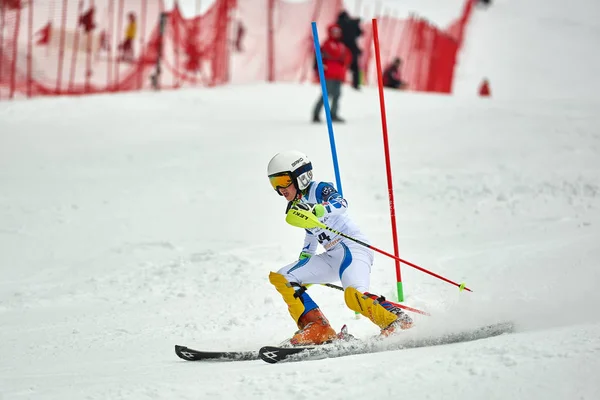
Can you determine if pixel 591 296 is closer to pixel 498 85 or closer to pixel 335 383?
pixel 335 383

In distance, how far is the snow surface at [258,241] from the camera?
4.24 meters

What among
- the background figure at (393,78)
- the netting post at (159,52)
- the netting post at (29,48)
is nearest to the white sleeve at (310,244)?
the netting post at (29,48)

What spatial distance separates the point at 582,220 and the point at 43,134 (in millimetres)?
9321

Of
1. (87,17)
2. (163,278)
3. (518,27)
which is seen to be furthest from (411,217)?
(518,27)

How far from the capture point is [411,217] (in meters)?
10.0

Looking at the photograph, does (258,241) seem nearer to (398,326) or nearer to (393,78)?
(398,326)

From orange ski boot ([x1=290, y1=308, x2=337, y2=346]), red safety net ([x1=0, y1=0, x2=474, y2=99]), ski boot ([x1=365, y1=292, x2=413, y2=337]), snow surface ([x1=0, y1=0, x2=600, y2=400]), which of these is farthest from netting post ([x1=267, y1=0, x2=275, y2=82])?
ski boot ([x1=365, y1=292, x2=413, y2=337])

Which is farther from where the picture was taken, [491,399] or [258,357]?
[258,357]

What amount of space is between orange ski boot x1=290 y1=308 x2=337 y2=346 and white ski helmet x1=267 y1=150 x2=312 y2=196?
916mm

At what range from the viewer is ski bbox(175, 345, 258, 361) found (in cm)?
528

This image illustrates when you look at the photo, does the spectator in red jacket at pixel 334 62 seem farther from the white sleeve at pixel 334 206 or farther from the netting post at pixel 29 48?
the white sleeve at pixel 334 206

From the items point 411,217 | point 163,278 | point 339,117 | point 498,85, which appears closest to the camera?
point 163,278

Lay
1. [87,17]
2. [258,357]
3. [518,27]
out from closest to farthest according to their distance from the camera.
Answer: [258,357], [87,17], [518,27]

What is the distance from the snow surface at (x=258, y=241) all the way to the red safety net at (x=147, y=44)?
1.11m
